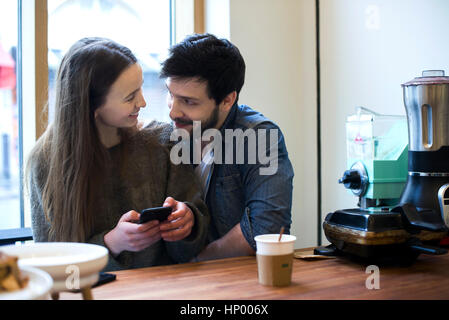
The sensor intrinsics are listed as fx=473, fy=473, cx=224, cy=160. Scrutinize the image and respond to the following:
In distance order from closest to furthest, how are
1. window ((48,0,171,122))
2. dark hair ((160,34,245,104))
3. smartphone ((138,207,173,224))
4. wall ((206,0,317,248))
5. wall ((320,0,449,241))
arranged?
smartphone ((138,207,173,224)) < dark hair ((160,34,245,104)) < wall ((320,0,449,241)) < window ((48,0,171,122)) < wall ((206,0,317,248))

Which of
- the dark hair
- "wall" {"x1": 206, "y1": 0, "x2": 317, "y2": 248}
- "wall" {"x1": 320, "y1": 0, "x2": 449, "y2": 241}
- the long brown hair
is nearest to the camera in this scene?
the long brown hair

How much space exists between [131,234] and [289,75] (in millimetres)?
1639

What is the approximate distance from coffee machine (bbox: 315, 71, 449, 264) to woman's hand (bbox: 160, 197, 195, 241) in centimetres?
35

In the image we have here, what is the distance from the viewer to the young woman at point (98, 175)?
129 cm

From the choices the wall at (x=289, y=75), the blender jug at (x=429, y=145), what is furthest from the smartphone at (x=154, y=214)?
the wall at (x=289, y=75)

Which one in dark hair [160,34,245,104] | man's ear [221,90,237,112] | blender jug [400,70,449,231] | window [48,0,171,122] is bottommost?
blender jug [400,70,449,231]

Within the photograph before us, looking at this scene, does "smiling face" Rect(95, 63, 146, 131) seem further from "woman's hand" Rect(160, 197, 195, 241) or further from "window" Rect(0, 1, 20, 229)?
"window" Rect(0, 1, 20, 229)

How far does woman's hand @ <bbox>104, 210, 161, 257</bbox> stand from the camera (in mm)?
1148

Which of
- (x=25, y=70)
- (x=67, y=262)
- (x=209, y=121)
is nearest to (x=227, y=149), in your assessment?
(x=209, y=121)

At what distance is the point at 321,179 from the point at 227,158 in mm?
1020

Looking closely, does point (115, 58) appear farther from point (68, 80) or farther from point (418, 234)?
point (418, 234)

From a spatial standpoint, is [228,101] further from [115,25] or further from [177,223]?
[115,25]

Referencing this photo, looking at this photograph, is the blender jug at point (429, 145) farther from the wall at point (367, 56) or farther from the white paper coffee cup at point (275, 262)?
the white paper coffee cup at point (275, 262)

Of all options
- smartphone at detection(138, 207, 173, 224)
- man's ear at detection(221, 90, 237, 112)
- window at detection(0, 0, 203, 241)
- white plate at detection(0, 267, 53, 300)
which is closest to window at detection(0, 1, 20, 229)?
window at detection(0, 0, 203, 241)
